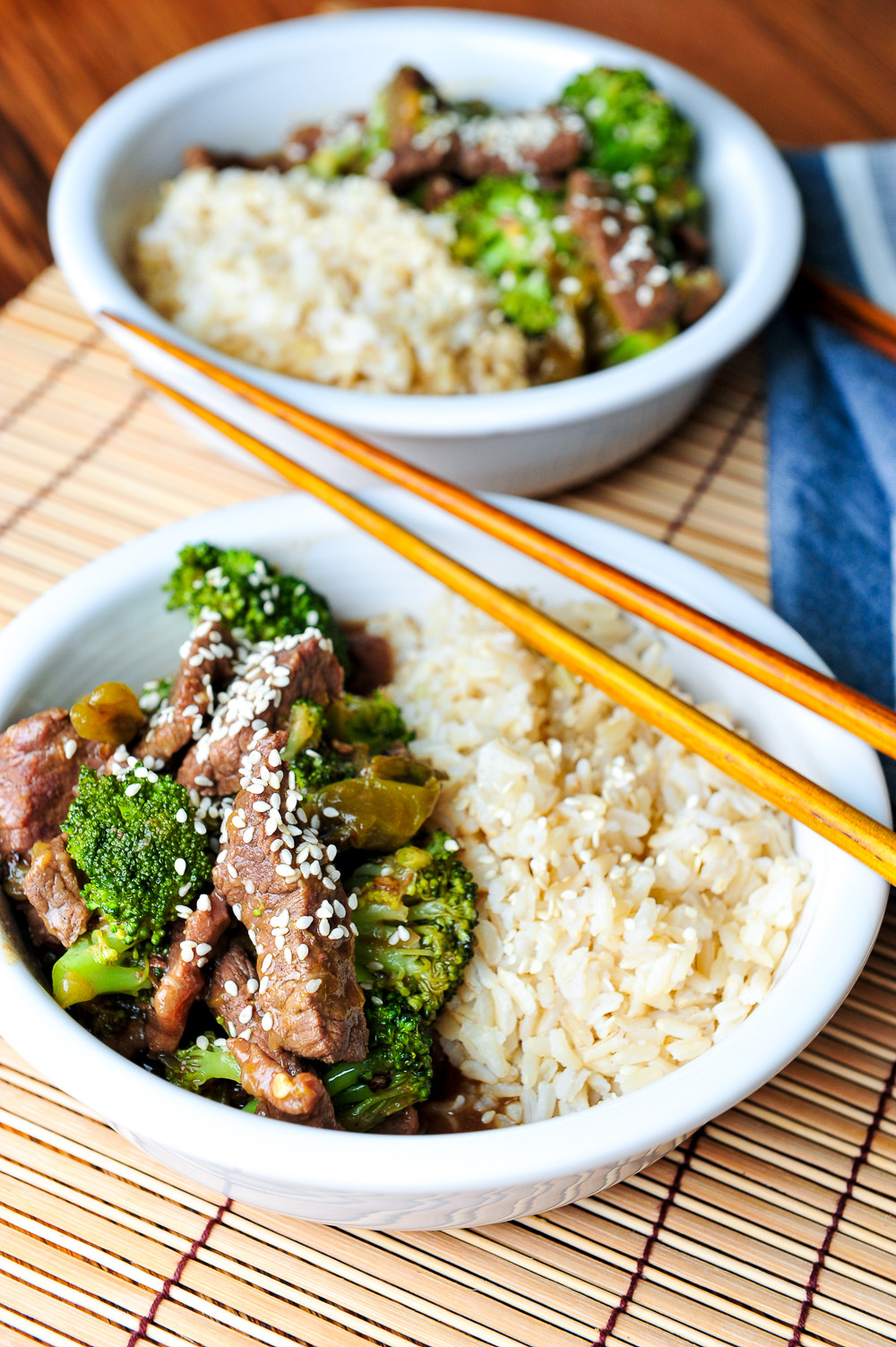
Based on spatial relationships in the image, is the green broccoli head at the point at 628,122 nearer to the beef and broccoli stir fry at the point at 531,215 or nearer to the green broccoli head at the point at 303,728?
the beef and broccoli stir fry at the point at 531,215

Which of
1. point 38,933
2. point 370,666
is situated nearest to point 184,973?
point 38,933

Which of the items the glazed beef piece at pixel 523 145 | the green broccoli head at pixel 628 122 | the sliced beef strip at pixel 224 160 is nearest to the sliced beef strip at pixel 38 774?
the sliced beef strip at pixel 224 160

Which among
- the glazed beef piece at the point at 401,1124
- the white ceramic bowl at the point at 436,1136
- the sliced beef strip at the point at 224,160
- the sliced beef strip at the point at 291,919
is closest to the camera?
the white ceramic bowl at the point at 436,1136

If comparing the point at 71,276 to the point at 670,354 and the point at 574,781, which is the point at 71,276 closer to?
the point at 670,354

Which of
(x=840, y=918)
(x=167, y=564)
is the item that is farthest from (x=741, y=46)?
(x=840, y=918)

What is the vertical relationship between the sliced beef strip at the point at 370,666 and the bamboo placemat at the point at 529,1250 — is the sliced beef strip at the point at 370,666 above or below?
above

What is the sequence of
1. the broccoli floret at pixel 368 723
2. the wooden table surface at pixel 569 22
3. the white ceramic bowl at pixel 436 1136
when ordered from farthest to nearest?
the wooden table surface at pixel 569 22 → the broccoli floret at pixel 368 723 → the white ceramic bowl at pixel 436 1136

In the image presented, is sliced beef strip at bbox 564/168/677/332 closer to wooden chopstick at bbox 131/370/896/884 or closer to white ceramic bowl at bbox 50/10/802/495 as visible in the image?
white ceramic bowl at bbox 50/10/802/495
